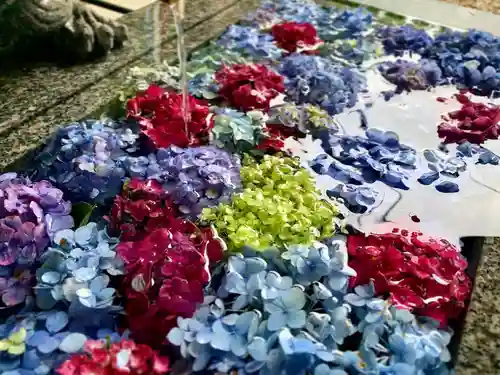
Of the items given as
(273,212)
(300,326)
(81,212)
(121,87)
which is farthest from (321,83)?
(300,326)

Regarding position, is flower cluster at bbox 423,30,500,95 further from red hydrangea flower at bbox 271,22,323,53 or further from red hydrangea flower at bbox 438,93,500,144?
red hydrangea flower at bbox 271,22,323,53

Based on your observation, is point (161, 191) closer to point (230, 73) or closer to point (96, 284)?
point (96, 284)

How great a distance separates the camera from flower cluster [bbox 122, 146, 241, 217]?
1.14m

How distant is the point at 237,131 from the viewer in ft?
4.45

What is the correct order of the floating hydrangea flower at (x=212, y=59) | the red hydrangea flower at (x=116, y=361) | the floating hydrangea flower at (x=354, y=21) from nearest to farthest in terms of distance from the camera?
the red hydrangea flower at (x=116, y=361) → the floating hydrangea flower at (x=212, y=59) → the floating hydrangea flower at (x=354, y=21)

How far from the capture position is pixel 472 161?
1398mm

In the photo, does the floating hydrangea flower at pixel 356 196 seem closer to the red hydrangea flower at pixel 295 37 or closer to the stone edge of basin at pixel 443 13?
the red hydrangea flower at pixel 295 37

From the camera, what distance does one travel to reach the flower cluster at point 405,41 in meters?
1.84

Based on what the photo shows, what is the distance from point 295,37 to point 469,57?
1.62 feet

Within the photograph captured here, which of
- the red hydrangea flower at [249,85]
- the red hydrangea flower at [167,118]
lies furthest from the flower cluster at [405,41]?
the red hydrangea flower at [167,118]

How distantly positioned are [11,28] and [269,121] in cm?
64

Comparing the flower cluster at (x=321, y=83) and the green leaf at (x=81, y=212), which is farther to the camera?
the flower cluster at (x=321, y=83)

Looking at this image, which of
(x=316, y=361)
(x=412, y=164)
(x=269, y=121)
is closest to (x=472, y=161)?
(x=412, y=164)

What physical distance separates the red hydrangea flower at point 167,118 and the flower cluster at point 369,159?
266 mm
